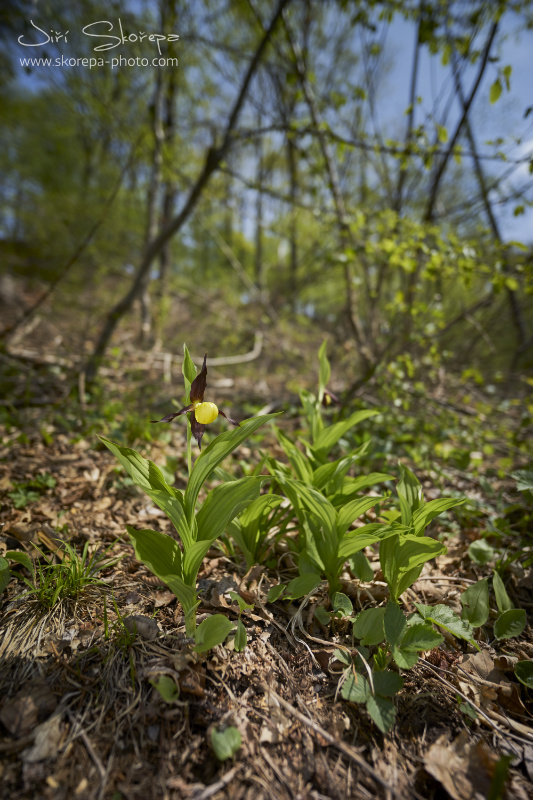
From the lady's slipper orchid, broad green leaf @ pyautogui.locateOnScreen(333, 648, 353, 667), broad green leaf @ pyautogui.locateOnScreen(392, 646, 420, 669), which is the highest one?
the lady's slipper orchid

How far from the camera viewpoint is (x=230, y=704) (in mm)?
1102

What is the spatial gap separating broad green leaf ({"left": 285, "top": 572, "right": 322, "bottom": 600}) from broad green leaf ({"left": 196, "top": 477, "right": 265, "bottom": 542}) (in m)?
0.43

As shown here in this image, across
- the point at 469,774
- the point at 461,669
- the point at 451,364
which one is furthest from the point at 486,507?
the point at 451,364

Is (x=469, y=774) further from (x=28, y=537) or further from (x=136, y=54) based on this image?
(x=136, y=54)

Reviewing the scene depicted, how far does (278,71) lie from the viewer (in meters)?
5.46

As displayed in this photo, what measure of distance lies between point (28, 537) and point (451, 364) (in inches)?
192

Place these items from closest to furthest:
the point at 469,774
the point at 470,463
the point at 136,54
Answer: the point at 469,774
the point at 470,463
the point at 136,54

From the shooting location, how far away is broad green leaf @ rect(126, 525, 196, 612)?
1190 mm

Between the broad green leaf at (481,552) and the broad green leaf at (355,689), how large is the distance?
1033mm

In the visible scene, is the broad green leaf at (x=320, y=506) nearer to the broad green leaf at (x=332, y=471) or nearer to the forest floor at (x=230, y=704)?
the broad green leaf at (x=332, y=471)

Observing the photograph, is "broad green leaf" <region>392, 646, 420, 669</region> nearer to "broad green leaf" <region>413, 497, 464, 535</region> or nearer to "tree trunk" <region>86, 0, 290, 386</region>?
"broad green leaf" <region>413, 497, 464, 535</region>

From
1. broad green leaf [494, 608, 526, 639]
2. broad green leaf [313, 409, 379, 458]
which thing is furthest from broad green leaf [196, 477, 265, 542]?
broad green leaf [494, 608, 526, 639]

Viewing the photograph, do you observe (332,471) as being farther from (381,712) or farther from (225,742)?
(225,742)

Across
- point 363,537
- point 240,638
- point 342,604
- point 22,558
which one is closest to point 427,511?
point 363,537
